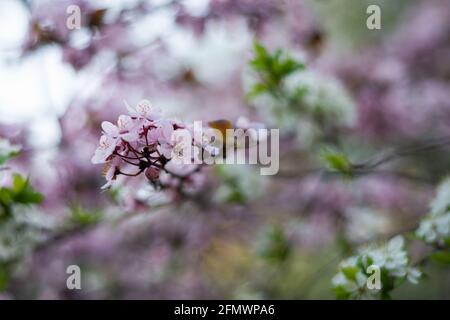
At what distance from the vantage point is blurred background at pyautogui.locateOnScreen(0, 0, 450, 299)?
1604 mm

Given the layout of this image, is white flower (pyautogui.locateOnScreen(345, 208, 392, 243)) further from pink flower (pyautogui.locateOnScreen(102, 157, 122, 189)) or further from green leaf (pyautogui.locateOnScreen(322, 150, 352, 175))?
pink flower (pyautogui.locateOnScreen(102, 157, 122, 189))

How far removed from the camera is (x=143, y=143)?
2.69ft

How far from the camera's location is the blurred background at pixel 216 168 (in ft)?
5.26

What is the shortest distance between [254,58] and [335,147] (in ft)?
2.02

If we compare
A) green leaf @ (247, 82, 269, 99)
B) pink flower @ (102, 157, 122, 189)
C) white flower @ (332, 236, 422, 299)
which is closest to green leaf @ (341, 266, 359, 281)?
white flower @ (332, 236, 422, 299)

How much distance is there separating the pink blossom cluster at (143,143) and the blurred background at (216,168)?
0.24 metres

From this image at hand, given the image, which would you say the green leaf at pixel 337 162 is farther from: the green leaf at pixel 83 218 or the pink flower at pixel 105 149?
the green leaf at pixel 83 218

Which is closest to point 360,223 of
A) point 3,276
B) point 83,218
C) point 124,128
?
point 83,218

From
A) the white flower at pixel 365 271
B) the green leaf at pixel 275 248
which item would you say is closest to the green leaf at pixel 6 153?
the white flower at pixel 365 271

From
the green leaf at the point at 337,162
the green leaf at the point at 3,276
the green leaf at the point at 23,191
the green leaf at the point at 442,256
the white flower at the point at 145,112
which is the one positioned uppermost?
the green leaf at the point at 337,162

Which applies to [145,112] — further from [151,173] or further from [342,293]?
[342,293]

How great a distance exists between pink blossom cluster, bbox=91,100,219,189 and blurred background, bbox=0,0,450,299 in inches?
9.6
